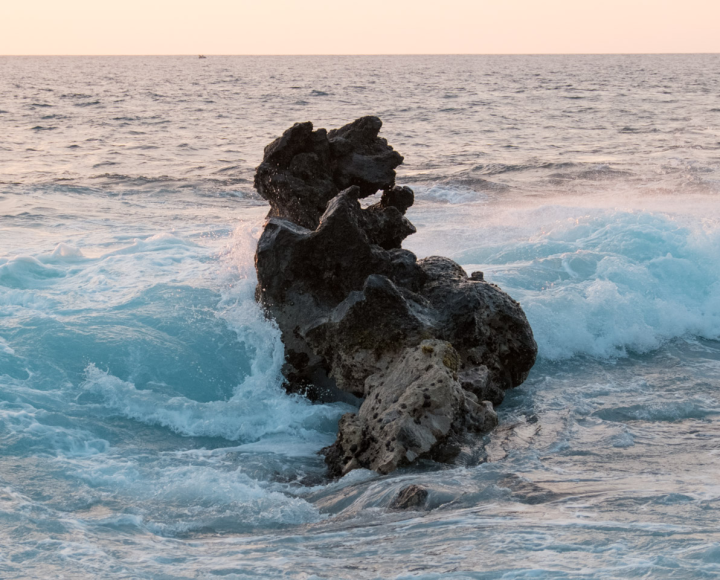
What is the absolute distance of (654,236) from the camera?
10.0m

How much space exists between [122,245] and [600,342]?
660 centimetres

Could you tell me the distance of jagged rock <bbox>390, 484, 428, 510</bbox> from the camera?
408cm

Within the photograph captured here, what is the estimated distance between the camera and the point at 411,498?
4102 millimetres

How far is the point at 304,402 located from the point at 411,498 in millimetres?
2269

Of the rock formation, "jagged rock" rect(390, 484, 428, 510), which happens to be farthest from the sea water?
the rock formation

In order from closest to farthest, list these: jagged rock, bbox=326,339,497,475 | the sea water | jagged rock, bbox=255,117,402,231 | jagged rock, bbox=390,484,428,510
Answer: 1. the sea water
2. jagged rock, bbox=390,484,428,510
3. jagged rock, bbox=326,339,497,475
4. jagged rock, bbox=255,117,402,231

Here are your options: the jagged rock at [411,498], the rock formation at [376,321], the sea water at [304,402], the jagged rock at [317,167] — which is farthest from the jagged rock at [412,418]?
the jagged rock at [317,167]

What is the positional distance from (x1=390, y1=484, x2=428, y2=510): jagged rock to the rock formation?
1.92 feet

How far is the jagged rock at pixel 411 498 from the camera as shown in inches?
161

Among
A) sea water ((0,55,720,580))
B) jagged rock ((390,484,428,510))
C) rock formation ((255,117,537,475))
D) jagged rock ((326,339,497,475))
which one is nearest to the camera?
sea water ((0,55,720,580))

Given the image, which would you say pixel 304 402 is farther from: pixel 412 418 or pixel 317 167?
pixel 317 167

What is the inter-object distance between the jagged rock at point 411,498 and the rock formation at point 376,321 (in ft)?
1.92

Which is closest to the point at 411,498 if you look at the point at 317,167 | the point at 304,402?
the point at 304,402

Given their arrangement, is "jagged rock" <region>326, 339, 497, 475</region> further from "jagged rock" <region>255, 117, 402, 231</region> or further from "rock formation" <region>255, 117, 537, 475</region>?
"jagged rock" <region>255, 117, 402, 231</region>
